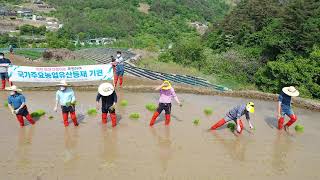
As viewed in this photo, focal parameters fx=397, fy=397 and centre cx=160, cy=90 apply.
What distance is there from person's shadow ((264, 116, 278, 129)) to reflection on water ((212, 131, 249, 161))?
1.83m

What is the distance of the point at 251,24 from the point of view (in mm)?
47062

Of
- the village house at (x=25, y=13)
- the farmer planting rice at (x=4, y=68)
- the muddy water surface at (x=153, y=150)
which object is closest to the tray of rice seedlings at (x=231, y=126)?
the muddy water surface at (x=153, y=150)

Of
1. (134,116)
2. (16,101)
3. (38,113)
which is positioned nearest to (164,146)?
(134,116)

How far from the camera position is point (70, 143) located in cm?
1069

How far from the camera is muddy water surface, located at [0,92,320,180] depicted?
29.2 ft

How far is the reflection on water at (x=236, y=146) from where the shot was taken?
33.3 ft

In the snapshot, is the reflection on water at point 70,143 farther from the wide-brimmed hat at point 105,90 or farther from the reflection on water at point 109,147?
the wide-brimmed hat at point 105,90

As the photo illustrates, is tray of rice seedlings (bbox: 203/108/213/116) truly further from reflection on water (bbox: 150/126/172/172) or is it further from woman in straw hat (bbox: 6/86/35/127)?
woman in straw hat (bbox: 6/86/35/127)

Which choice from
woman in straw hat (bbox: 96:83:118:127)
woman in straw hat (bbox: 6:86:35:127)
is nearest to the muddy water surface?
woman in straw hat (bbox: 96:83:118:127)

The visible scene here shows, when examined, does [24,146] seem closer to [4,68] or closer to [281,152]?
[281,152]

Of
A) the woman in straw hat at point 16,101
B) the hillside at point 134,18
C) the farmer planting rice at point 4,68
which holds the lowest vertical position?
the hillside at point 134,18

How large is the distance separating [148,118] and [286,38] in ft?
75.4

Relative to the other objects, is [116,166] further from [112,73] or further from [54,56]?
[54,56]

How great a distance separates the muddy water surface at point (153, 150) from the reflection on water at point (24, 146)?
0.07 feet
